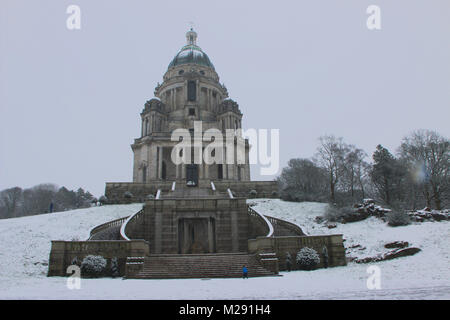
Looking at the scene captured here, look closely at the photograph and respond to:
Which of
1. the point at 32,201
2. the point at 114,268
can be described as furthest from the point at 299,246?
the point at 32,201

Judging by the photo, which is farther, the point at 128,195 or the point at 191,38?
the point at 191,38

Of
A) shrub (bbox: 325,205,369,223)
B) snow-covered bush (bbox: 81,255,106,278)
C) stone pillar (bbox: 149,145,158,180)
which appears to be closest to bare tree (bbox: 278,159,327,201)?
stone pillar (bbox: 149,145,158,180)

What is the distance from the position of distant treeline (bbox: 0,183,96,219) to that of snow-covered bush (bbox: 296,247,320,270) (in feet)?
197

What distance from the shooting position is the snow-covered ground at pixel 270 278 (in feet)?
35.1

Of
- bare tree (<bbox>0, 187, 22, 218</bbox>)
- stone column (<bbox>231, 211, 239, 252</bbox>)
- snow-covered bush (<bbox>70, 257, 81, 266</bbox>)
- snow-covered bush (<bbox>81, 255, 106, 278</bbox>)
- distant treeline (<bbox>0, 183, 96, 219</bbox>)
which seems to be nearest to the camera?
snow-covered bush (<bbox>81, 255, 106, 278</bbox>)

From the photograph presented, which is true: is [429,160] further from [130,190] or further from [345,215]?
[130,190]

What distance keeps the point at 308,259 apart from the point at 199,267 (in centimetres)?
609

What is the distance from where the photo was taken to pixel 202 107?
56875 mm

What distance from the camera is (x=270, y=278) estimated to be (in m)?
16.1

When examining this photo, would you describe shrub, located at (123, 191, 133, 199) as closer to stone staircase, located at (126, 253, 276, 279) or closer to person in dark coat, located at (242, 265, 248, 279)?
stone staircase, located at (126, 253, 276, 279)

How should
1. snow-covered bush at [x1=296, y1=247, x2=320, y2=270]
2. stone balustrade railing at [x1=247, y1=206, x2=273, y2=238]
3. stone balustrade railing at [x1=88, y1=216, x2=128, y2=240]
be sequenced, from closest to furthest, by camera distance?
1. snow-covered bush at [x1=296, y1=247, x2=320, y2=270]
2. stone balustrade railing at [x1=88, y1=216, x2=128, y2=240]
3. stone balustrade railing at [x1=247, y1=206, x2=273, y2=238]

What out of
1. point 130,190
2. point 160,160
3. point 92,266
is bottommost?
point 92,266

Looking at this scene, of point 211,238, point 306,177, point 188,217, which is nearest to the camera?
point 188,217

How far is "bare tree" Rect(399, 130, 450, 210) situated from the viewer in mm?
37631
